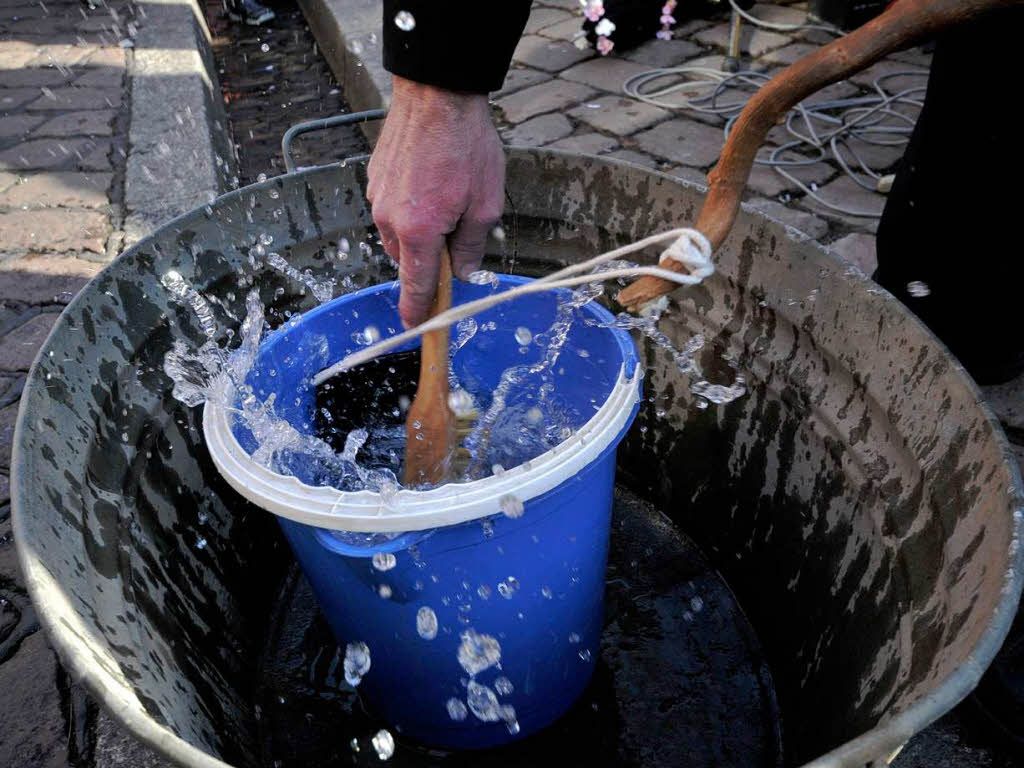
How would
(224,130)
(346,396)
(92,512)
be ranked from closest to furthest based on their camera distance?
(92,512), (346,396), (224,130)

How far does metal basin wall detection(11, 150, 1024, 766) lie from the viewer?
834 millimetres

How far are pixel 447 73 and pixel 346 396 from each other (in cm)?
64

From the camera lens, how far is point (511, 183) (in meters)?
1.48

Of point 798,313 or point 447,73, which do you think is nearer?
point 447,73

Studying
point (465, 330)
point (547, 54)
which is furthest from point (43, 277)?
point (547, 54)

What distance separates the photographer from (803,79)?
919mm

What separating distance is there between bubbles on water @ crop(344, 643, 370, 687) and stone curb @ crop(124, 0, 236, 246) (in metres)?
1.69

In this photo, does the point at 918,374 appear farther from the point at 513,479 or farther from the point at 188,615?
the point at 188,615

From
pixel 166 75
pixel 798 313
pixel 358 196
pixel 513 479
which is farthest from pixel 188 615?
pixel 166 75

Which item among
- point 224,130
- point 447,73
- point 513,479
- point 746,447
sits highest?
point 447,73

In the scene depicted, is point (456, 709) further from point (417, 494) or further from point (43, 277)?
point (43, 277)

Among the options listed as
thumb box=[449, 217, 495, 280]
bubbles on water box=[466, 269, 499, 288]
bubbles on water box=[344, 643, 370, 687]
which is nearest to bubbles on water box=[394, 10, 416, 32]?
thumb box=[449, 217, 495, 280]

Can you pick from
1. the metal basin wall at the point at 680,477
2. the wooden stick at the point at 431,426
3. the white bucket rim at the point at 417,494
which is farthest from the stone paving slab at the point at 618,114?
the white bucket rim at the point at 417,494

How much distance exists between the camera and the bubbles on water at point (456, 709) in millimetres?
1211
